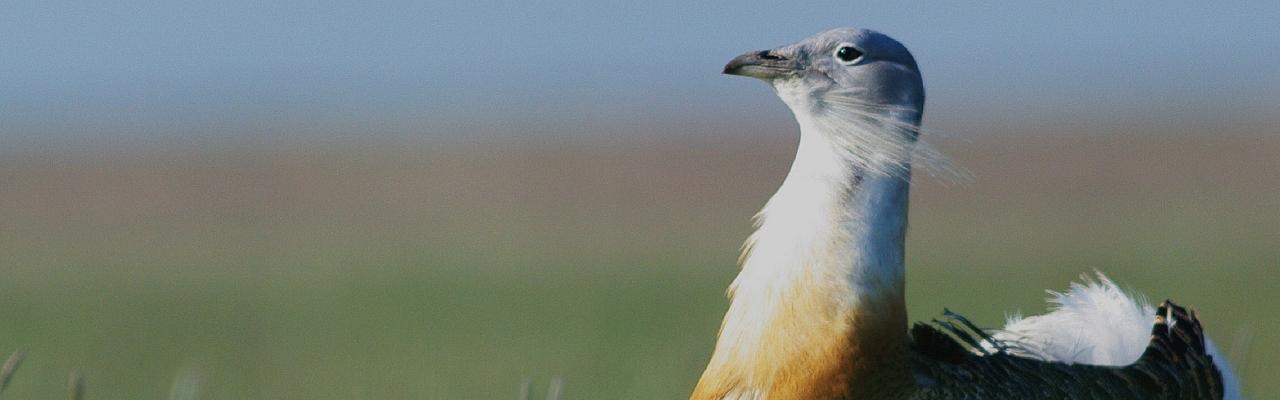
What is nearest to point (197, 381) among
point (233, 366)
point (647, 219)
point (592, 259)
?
point (233, 366)

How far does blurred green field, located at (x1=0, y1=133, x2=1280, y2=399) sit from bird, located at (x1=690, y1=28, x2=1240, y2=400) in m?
0.39

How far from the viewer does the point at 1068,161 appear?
30000 mm

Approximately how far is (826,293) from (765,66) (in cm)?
45

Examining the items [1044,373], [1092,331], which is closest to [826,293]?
[1044,373]

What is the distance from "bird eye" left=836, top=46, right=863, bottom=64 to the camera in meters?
3.35

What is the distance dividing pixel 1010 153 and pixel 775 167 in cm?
420

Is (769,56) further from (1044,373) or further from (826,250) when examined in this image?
(1044,373)

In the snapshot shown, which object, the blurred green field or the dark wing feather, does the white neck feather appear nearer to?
the dark wing feather

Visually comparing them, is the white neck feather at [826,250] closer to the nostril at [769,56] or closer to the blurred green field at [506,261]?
the nostril at [769,56]

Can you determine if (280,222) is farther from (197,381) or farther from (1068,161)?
(197,381)

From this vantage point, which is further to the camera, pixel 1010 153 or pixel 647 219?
pixel 1010 153

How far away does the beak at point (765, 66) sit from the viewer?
3375 millimetres

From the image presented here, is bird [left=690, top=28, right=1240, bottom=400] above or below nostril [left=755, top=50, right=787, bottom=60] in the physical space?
below

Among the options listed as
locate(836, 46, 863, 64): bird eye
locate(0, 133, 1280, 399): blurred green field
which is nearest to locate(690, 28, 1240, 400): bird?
locate(836, 46, 863, 64): bird eye
